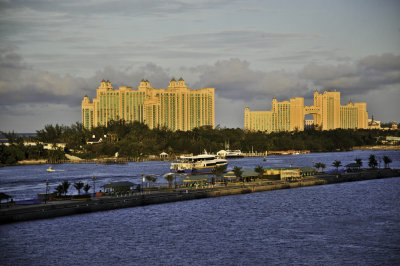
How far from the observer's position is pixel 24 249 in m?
50.2

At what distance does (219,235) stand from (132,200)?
56.6 feet

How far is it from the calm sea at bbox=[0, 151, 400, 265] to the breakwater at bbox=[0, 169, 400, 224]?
906mm

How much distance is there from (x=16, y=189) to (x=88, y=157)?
99.6m

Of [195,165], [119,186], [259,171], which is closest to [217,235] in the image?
[119,186]

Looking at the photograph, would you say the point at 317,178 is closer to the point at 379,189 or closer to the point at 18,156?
the point at 379,189

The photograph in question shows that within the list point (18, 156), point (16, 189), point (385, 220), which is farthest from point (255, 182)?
point (18, 156)

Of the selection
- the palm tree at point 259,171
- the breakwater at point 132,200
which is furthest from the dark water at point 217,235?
the palm tree at point 259,171

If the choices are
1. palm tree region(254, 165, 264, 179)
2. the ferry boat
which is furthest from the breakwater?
the ferry boat

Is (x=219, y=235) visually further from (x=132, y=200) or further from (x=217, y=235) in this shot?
(x=132, y=200)

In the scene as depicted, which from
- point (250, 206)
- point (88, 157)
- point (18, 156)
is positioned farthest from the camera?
point (88, 157)

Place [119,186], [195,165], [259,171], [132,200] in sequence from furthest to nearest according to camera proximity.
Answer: [195,165] → [259,171] → [119,186] → [132,200]

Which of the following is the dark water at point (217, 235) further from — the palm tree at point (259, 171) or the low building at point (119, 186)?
the palm tree at point (259, 171)

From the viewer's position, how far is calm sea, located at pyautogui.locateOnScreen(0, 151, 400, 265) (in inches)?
1879

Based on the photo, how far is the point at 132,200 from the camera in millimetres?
70562
